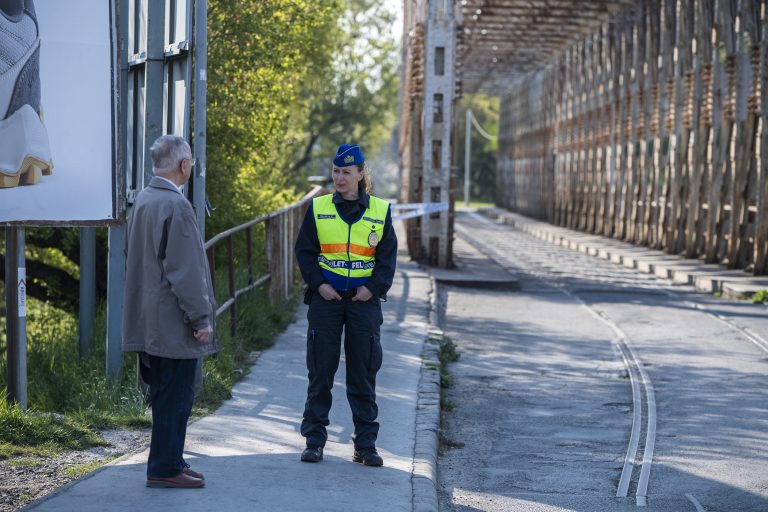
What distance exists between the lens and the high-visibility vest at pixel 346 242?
7090 mm

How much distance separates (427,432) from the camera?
8.50m

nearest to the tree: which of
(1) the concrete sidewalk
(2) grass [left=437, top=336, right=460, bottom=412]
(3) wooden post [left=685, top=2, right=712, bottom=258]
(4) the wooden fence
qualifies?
(4) the wooden fence

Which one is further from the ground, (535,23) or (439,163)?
(535,23)

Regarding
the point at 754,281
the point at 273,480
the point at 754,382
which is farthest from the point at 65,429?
the point at 754,281

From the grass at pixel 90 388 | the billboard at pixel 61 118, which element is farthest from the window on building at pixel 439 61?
the billboard at pixel 61 118

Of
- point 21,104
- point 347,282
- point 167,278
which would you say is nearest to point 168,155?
point 167,278

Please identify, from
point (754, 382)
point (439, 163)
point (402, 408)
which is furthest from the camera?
point (439, 163)

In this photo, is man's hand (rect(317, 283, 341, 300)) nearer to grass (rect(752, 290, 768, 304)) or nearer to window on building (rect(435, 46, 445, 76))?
grass (rect(752, 290, 768, 304))

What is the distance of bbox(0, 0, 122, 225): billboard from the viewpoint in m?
8.17

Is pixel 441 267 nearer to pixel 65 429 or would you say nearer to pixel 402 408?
pixel 402 408

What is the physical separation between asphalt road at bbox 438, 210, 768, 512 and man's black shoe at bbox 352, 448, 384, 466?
439 mm

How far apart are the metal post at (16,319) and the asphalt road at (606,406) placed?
287cm

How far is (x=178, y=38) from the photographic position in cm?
864

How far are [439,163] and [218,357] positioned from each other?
13060mm
